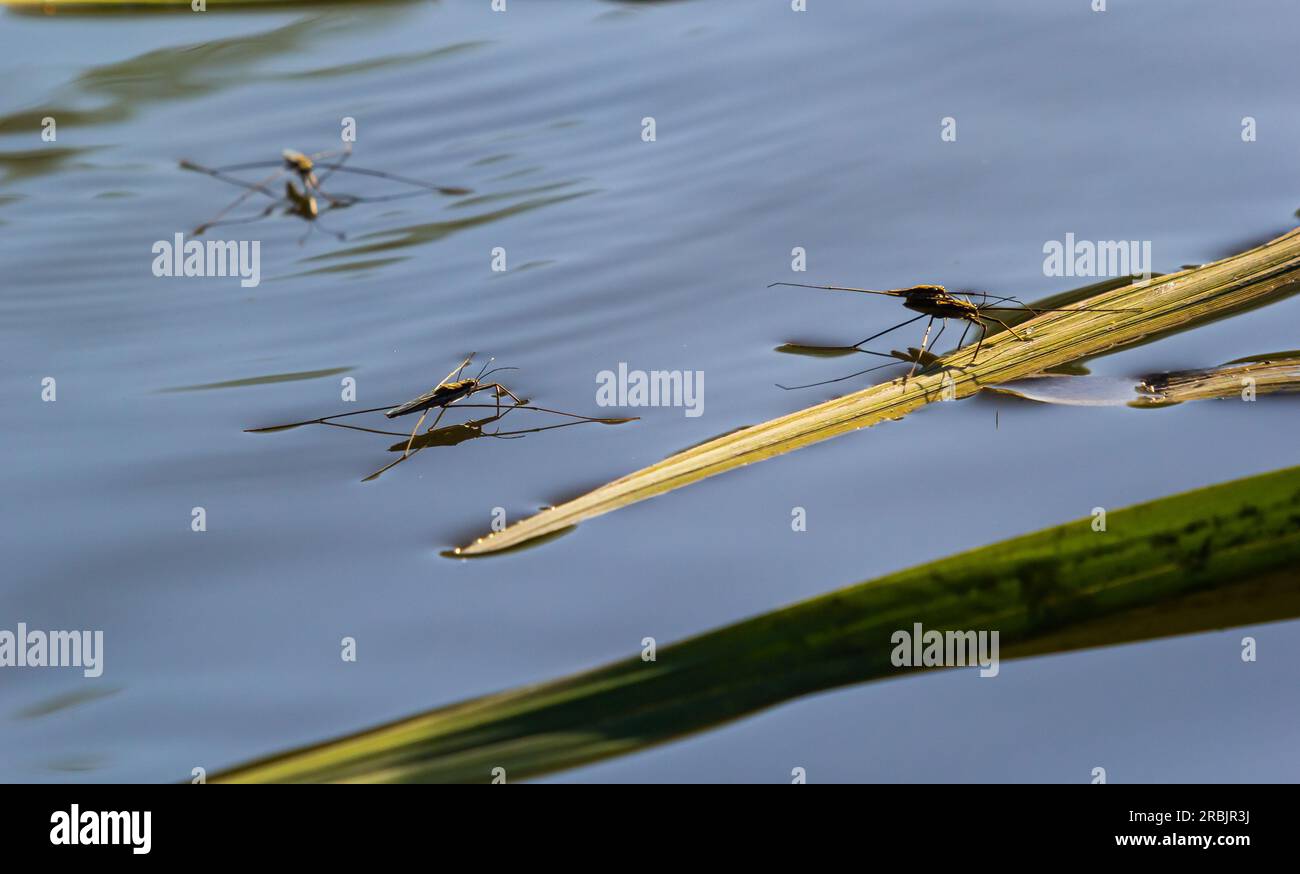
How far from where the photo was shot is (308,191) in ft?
14.6

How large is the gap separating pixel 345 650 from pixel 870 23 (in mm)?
4165

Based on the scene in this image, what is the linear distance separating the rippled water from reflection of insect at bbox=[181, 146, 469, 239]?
3.4 inches

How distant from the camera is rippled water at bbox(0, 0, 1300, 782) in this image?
2.12m

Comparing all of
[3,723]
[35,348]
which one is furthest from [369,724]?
[35,348]

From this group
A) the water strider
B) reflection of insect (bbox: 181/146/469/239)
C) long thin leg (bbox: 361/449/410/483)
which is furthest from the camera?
reflection of insect (bbox: 181/146/469/239)

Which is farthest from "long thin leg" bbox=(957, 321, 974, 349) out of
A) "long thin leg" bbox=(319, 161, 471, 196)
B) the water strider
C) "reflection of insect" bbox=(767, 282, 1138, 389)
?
"long thin leg" bbox=(319, 161, 471, 196)

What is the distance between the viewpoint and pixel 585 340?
3316 millimetres

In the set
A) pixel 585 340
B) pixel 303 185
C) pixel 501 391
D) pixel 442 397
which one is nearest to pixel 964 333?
pixel 585 340

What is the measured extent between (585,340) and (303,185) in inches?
72.4

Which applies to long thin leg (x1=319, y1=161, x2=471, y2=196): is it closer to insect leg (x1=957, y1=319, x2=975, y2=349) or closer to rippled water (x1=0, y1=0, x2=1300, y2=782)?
rippled water (x1=0, y1=0, x2=1300, y2=782)

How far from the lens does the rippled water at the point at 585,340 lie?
2.12m

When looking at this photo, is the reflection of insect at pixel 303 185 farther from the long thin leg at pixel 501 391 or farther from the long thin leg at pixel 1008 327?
the long thin leg at pixel 1008 327

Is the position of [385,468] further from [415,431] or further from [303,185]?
[303,185]
